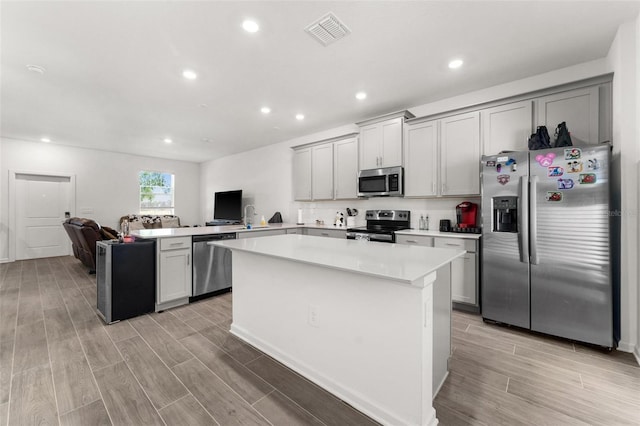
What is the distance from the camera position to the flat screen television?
6.67 meters

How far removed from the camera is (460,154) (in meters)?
3.33

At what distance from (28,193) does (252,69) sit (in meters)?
6.75

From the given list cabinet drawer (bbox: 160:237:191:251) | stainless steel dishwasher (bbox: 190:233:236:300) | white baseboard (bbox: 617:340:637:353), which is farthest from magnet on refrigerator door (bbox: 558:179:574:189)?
cabinet drawer (bbox: 160:237:191:251)

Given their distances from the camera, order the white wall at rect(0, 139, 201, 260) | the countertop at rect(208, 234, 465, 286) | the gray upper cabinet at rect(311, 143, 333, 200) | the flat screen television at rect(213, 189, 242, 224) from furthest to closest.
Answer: the flat screen television at rect(213, 189, 242, 224), the white wall at rect(0, 139, 201, 260), the gray upper cabinet at rect(311, 143, 333, 200), the countertop at rect(208, 234, 465, 286)

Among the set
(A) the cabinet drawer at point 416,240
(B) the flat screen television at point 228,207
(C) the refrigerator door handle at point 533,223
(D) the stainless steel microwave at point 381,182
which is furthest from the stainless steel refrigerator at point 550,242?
(B) the flat screen television at point 228,207

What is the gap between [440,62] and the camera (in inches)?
109

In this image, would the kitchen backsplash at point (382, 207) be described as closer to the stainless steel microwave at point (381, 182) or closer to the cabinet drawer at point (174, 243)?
the stainless steel microwave at point (381, 182)

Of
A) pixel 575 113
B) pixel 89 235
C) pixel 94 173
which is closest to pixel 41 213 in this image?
pixel 94 173

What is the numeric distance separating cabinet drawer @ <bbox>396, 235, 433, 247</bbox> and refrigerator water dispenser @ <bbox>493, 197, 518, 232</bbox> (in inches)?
28.6

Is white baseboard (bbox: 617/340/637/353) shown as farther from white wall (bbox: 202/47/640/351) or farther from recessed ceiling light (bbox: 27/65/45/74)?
recessed ceiling light (bbox: 27/65/45/74)

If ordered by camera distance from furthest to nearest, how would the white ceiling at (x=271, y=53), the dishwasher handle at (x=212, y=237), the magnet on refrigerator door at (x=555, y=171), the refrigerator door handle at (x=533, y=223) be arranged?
1. the dishwasher handle at (x=212, y=237)
2. the refrigerator door handle at (x=533, y=223)
3. the magnet on refrigerator door at (x=555, y=171)
4. the white ceiling at (x=271, y=53)

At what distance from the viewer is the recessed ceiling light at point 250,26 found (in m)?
2.17

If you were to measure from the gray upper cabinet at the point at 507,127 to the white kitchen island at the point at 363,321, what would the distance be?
6.39 ft

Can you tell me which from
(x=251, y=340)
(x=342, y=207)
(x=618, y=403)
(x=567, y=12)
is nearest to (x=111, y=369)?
(x=251, y=340)
